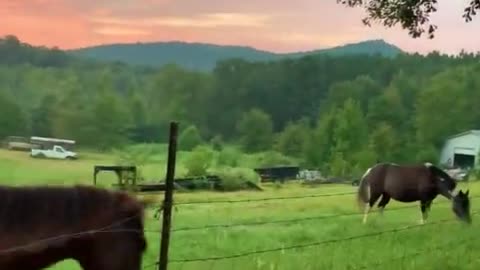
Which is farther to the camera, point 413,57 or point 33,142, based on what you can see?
point 413,57

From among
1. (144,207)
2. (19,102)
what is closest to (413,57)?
(19,102)

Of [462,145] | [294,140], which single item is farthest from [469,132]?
[294,140]

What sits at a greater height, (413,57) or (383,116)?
(413,57)

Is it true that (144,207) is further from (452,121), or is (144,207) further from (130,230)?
(452,121)

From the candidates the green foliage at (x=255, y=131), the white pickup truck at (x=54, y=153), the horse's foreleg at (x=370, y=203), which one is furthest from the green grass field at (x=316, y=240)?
the green foliage at (x=255, y=131)

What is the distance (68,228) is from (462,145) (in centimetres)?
4488

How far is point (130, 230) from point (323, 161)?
166ft

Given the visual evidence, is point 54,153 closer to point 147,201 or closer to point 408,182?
point 408,182

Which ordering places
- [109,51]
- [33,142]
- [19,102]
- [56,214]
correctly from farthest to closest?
1. [109,51]
2. [19,102]
3. [33,142]
4. [56,214]

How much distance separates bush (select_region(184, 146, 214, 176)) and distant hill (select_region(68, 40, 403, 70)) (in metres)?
7.37

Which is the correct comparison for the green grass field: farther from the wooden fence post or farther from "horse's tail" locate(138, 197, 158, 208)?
the wooden fence post

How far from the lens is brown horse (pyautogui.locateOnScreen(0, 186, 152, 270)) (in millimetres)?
4672

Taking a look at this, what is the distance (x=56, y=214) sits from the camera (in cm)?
475

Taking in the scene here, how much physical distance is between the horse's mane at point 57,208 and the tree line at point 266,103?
3138 cm
